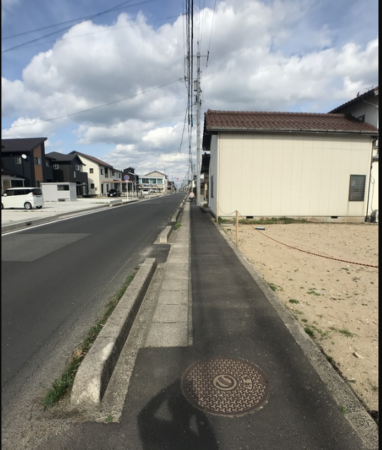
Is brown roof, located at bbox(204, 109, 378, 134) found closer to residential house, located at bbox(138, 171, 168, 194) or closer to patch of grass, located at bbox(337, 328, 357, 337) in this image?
patch of grass, located at bbox(337, 328, 357, 337)

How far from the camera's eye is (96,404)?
2428mm

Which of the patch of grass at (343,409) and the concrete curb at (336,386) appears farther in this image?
the patch of grass at (343,409)

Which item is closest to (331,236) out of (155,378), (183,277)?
(183,277)

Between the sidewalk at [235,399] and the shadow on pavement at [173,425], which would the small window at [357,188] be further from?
the shadow on pavement at [173,425]

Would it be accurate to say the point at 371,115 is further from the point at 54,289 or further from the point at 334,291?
the point at 54,289

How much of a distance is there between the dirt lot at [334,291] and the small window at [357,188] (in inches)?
159

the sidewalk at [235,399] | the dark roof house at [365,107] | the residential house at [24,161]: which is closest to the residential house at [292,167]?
the dark roof house at [365,107]

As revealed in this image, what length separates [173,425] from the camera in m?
2.25

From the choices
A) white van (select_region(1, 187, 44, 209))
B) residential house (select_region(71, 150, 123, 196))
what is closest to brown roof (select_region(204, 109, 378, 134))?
white van (select_region(1, 187, 44, 209))

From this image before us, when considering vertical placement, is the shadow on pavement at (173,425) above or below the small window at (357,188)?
below

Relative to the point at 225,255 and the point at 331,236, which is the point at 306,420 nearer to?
the point at 225,255

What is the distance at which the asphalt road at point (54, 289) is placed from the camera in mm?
3193

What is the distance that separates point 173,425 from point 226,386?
0.60 metres

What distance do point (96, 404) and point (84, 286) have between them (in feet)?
9.80
